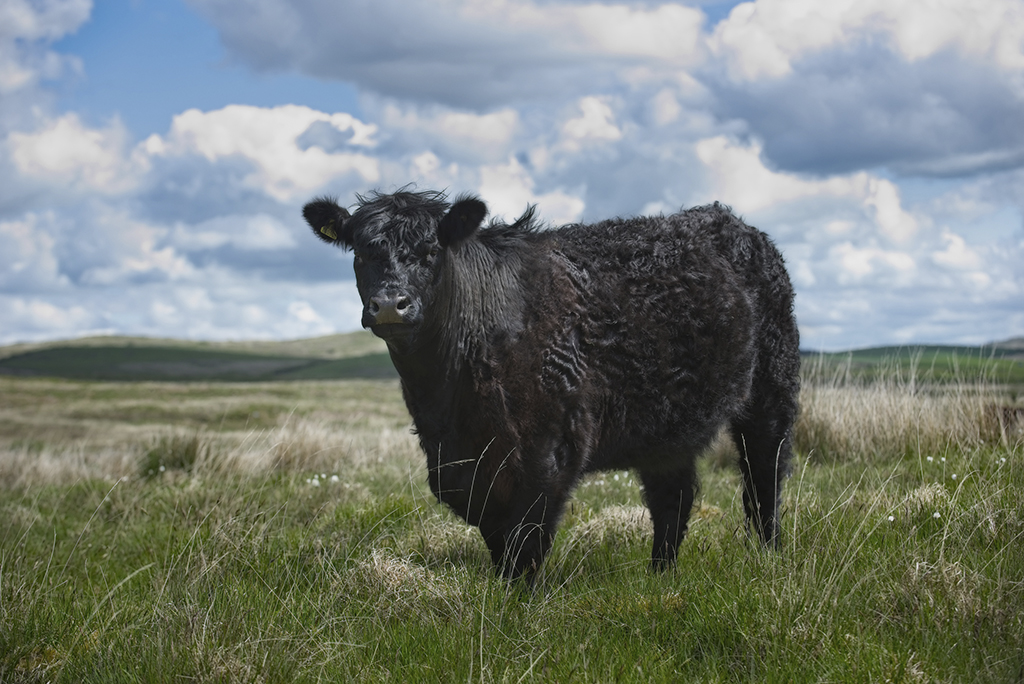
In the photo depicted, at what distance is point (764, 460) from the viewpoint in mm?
6867

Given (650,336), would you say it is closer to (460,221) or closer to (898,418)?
(460,221)

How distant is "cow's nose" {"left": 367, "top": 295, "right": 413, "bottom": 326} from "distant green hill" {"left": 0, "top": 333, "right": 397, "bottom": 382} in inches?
4248

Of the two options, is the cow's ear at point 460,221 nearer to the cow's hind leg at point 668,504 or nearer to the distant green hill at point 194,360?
the cow's hind leg at point 668,504

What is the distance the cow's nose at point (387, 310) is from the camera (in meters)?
4.76

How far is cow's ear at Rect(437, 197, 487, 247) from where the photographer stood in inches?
207

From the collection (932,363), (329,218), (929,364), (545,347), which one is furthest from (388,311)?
(929,364)

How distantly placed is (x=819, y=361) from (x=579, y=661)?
35.5 feet

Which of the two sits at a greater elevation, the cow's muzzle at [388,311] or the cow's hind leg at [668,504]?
the cow's muzzle at [388,311]

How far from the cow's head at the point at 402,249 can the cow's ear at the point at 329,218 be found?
0.20 metres

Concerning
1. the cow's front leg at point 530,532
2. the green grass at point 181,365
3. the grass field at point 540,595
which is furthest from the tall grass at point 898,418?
the green grass at point 181,365

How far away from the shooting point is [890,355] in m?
12.7

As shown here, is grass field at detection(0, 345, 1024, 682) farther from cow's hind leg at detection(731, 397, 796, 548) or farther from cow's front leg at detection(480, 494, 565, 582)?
cow's hind leg at detection(731, 397, 796, 548)

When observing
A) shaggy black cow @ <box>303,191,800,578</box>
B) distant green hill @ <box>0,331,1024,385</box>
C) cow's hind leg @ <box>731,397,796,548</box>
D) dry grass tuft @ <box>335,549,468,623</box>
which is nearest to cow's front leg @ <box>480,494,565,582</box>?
shaggy black cow @ <box>303,191,800,578</box>

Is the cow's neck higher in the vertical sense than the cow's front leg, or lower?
higher
